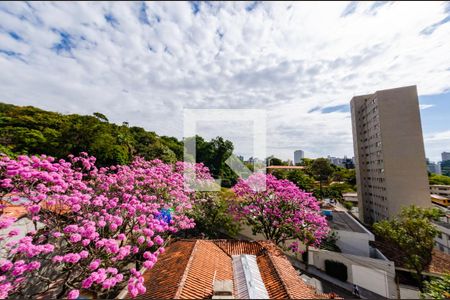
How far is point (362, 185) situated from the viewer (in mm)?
19984

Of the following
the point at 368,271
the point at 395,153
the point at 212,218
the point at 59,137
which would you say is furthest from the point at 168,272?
the point at 395,153

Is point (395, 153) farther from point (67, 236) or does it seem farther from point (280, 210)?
point (67, 236)

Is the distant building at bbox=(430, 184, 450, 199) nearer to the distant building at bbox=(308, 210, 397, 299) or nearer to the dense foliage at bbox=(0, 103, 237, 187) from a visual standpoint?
the distant building at bbox=(308, 210, 397, 299)

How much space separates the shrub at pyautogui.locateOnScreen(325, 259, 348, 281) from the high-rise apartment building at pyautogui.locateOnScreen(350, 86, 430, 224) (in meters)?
8.26

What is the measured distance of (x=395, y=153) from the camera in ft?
50.4

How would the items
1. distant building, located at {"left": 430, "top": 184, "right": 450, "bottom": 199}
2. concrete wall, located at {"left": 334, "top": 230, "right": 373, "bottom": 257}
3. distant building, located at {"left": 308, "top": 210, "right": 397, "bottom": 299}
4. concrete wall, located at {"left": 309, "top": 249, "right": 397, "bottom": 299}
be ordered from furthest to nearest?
1. distant building, located at {"left": 430, "top": 184, "right": 450, "bottom": 199}
2. concrete wall, located at {"left": 334, "top": 230, "right": 373, "bottom": 257}
3. distant building, located at {"left": 308, "top": 210, "right": 397, "bottom": 299}
4. concrete wall, located at {"left": 309, "top": 249, "right": 397, "bottom": 299}

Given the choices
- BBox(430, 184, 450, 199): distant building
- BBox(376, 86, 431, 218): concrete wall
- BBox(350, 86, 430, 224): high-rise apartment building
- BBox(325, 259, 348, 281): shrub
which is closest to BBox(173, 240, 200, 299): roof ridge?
BBox(325, 259, 348, 281): shrub

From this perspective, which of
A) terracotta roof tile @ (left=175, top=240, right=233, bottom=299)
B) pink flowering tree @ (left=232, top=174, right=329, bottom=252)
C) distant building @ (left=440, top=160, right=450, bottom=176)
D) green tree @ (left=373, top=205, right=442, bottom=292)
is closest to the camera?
terracotta roof tile @ (left=175, top=240, right=233, bottom=299)

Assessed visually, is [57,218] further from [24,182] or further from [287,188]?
[287,188]

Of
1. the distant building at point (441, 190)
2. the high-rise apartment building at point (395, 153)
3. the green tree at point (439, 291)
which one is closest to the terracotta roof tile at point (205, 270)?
the green tree at point (439, 291)

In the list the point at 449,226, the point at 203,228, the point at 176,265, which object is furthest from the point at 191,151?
the point at 449,226

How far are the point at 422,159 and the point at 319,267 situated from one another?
37.2ft

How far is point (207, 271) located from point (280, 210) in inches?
174

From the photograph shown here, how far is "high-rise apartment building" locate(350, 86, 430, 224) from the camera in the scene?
1450 centimetres
